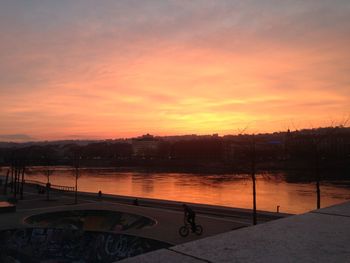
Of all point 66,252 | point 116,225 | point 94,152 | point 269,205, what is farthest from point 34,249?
point 94,152

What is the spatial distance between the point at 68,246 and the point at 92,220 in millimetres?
6198

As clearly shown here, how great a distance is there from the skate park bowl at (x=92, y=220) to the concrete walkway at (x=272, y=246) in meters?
17.1

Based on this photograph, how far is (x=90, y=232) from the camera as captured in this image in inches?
591

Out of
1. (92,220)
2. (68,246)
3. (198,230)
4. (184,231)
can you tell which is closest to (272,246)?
(68,246)

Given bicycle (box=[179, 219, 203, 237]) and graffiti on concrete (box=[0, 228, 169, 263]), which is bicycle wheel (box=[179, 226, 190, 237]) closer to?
bicycle (box=[179, 219, 203, 237])

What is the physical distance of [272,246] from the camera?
6.37 ft

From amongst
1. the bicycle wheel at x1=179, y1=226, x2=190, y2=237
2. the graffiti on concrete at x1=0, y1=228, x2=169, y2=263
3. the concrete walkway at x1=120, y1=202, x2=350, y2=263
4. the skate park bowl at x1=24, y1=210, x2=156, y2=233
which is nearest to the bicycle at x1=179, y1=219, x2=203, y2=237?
the bicycle wheel at x1=179, y1=226, x2=190, y2=237

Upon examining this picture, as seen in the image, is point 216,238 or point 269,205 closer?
point 216,238

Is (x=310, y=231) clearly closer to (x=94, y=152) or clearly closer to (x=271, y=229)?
(x=271, y=229)

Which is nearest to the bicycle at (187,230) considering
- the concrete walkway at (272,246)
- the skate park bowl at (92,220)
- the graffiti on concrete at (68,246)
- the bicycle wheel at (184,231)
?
the bicycle wheel at (184,231)

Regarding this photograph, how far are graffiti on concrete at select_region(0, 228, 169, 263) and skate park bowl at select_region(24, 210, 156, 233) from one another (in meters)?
Result: 3.84

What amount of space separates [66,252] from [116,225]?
18.6ft

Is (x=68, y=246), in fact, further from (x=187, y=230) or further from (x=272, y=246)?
(x=272, y=246)

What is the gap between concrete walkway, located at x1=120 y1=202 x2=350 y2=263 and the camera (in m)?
1.75
